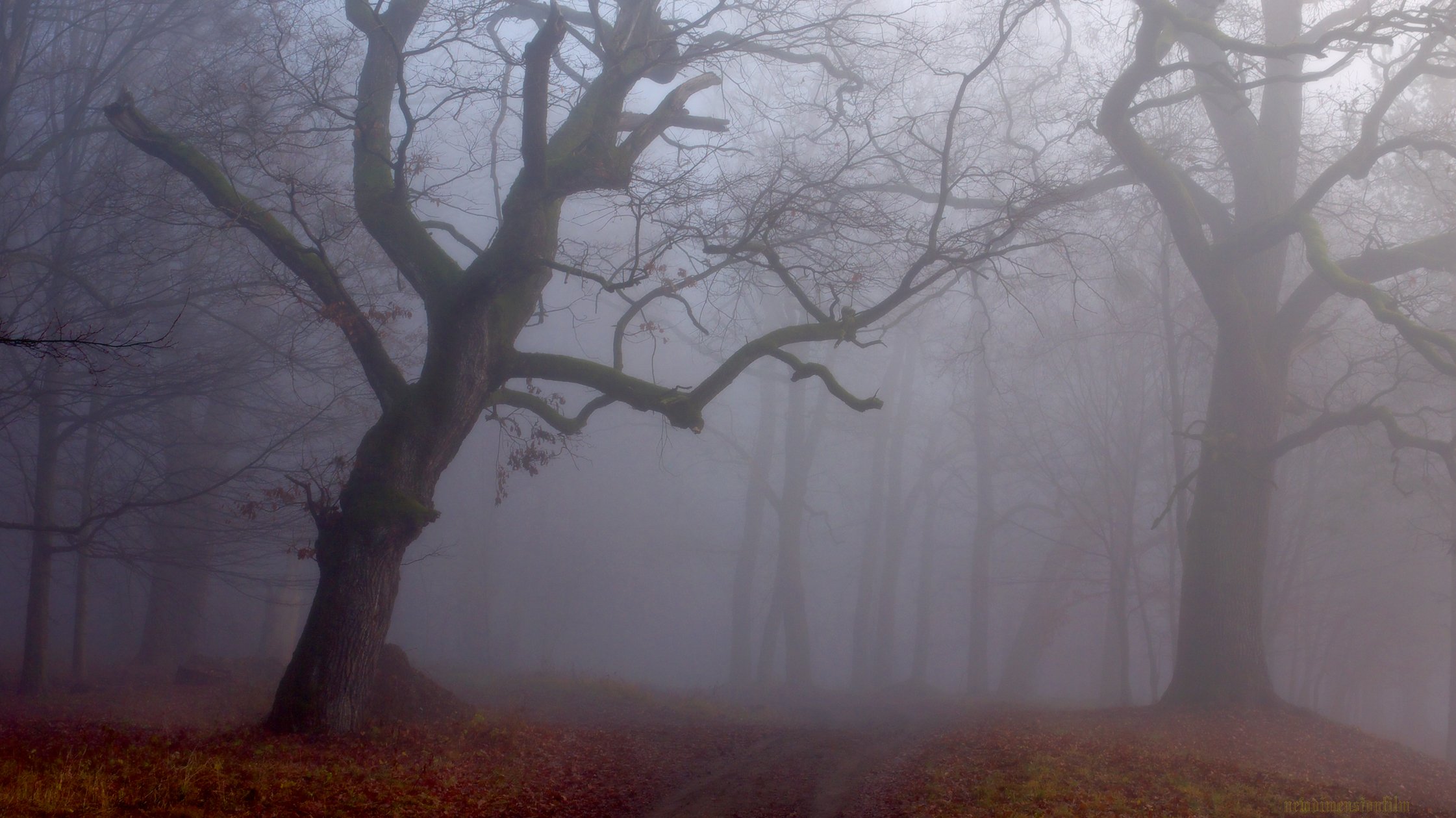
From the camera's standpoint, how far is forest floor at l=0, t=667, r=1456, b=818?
19.2 feet

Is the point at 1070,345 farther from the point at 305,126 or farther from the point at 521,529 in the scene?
the point at 521,529

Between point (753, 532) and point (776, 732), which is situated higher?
point (753, 532)

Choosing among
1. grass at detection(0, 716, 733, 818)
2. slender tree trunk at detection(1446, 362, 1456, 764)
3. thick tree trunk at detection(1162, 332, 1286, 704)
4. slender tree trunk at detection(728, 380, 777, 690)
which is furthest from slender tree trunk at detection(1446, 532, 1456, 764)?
grass at detection(0, 716, 733, 818)

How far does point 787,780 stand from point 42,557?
1124cm

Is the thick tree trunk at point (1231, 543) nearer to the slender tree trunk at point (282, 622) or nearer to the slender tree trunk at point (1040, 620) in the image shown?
the slender tree trunk at point (1040, 620)

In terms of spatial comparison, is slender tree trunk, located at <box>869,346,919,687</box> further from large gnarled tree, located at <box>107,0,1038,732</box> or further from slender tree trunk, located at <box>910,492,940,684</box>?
large gnarled tree, located at <box>107,0,1038,732</box>

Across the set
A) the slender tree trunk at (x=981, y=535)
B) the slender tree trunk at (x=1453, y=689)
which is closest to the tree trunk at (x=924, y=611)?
the slender tree trunk at (x=981, y=535)

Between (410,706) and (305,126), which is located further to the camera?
(305,126)

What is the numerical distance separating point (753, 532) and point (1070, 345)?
10656mm

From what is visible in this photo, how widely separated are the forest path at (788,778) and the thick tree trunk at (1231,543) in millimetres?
4215

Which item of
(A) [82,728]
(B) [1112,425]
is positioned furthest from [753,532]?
(A) [82,728]

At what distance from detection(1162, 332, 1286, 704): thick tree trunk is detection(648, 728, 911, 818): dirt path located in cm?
437

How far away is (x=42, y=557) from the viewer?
12227 mm

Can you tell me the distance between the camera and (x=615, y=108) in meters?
9.72
